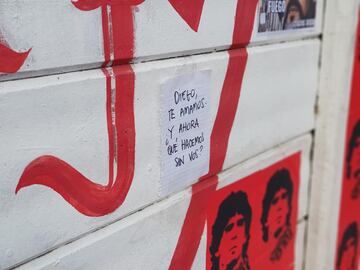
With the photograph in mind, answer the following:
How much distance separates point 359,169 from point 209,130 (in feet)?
4.45

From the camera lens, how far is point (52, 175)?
113 cm

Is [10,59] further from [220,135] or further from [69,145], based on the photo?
[220,135]

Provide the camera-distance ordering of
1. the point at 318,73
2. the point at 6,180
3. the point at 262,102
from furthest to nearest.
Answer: the point at 318,73 < the point at 262,102 < the point at 6,180

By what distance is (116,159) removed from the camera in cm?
128

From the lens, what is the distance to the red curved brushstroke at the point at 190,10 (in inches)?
54.2

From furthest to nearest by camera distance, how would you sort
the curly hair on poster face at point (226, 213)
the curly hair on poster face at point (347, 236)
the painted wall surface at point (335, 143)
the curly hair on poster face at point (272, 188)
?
the curly hair on poster face at point (347, 236) → the painted wall surface at point (335, 143) → the curly hair on poster face at point (272, 188) → the curly hair on poster face at point (226, 213)

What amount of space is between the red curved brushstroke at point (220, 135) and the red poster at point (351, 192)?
87 cm

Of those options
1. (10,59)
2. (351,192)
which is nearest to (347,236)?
(351,192)

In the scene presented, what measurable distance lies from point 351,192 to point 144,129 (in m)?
1.61

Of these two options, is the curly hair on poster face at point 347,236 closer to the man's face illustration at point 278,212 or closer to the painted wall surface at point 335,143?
the painted wall surface at point 335,143

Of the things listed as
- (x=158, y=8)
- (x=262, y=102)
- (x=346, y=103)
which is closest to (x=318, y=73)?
(x=346, y=103)

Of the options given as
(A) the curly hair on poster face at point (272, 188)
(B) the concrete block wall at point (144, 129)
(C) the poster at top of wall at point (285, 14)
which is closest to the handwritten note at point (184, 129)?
(B) the concrete block wall at point (144, 129)

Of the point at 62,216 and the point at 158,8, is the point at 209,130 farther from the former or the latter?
the point at 62,216

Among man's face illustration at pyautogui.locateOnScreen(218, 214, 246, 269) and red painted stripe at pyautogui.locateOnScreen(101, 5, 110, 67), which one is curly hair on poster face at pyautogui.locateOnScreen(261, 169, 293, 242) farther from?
red painted stripe at pyautogui.locateOnScreen(101, 5, 110, 67)
